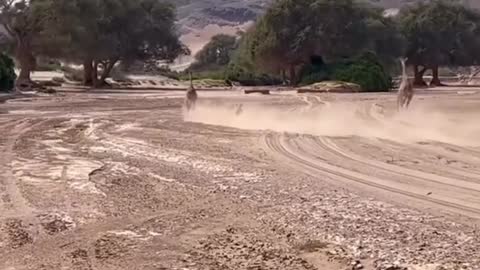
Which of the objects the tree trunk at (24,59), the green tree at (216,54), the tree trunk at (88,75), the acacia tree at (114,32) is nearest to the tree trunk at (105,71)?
the acacia tree at (114,32)

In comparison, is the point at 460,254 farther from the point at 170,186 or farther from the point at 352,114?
the point at 352,114

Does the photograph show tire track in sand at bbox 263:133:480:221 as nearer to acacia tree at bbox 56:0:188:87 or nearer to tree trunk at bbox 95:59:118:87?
acacia tree at bbox 56:0:188:87

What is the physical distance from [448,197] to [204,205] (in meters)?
3.31

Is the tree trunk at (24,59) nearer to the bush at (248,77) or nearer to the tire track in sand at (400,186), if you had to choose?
the bush at (248,77)

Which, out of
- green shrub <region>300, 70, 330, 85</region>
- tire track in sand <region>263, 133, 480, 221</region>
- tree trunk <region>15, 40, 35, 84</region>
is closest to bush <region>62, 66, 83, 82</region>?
tree trunk <region>15, 40, 35, 84</region>

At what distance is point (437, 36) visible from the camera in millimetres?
86250

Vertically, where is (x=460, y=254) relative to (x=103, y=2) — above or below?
below

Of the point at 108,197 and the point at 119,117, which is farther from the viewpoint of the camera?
the point at 119,117

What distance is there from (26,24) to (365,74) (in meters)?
27.4

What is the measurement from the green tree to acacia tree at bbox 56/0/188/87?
192 ft

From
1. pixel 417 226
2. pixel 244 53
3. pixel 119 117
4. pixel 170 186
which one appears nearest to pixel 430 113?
pixel 119 117

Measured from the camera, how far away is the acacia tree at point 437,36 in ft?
282

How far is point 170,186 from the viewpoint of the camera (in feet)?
42.4

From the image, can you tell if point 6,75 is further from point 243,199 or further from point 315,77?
point 243,199
